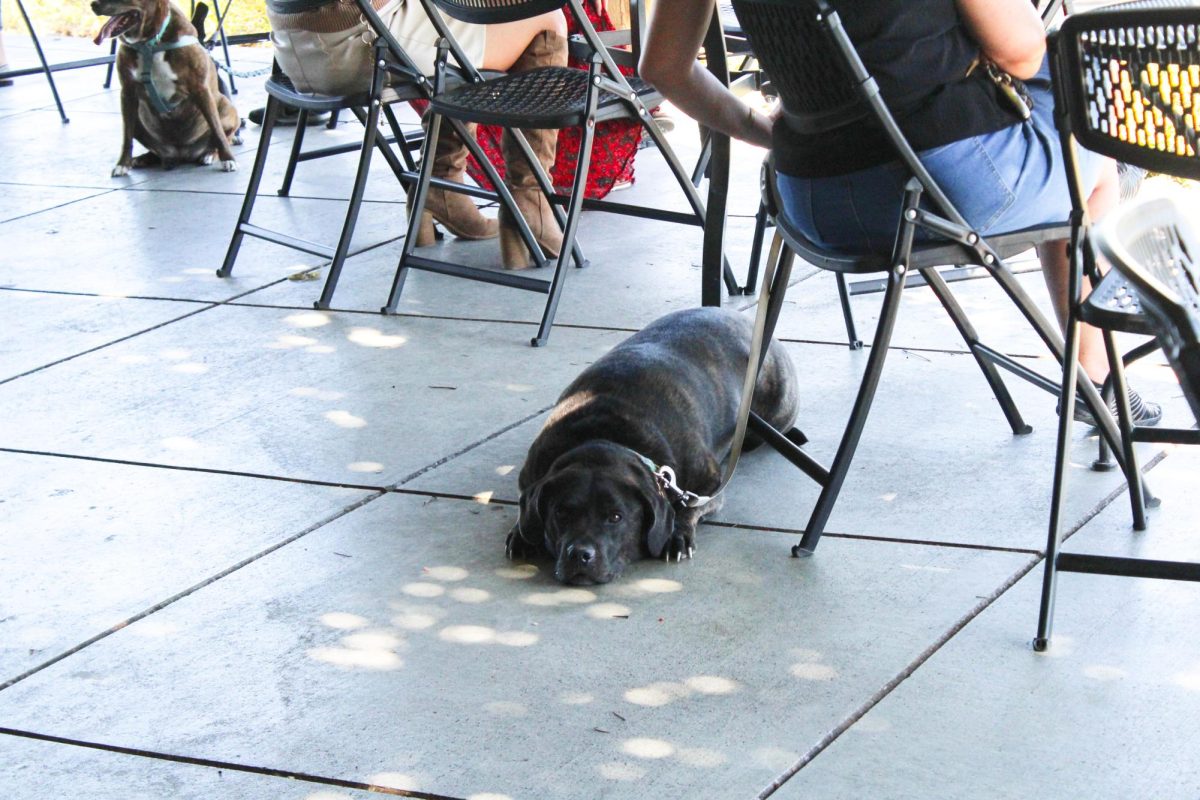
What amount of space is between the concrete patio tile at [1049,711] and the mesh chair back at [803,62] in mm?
1214

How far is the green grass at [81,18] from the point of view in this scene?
1445 cm

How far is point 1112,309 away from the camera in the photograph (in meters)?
2.83

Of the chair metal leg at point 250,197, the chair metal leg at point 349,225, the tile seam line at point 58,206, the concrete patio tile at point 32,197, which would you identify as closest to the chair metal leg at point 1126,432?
the chair metal leg at point 349,225

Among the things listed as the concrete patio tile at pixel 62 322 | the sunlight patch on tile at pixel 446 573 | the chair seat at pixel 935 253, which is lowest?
the sunlight patch on tile at pixel 446 573

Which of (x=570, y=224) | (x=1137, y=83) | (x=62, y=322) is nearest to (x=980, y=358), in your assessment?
(x=1137, y=83)

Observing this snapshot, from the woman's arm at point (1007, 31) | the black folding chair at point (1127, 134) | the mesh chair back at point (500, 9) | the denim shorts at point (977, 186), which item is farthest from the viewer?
the mesh chair back at point (500, 9)

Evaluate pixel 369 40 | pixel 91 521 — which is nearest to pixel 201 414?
pixel 91 521

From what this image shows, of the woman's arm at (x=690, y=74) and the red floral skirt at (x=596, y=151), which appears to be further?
the red floral skirt at (x=596, y=151)

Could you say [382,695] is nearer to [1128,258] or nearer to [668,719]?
[668,719]

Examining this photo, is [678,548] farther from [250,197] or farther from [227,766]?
[250,197]

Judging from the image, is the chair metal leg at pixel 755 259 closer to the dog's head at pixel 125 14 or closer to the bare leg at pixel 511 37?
the bare leg at pixel 511 37

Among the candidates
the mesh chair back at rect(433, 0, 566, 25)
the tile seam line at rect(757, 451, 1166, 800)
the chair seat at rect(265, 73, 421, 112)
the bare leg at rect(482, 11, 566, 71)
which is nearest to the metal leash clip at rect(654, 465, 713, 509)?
the tile seam line at rect(757, 451, 1166, 800)

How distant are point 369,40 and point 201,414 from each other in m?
1.93

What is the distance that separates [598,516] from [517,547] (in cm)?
28
